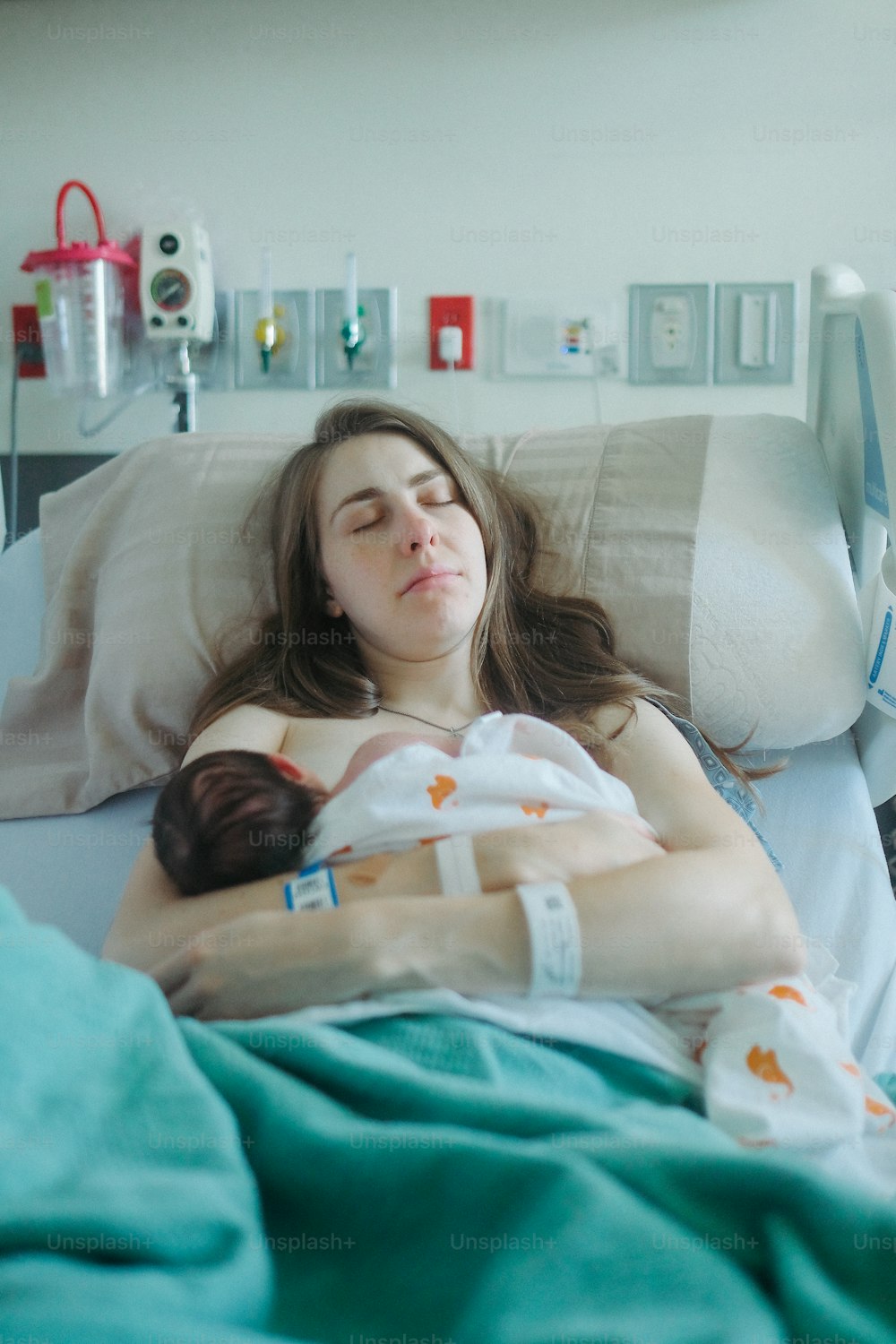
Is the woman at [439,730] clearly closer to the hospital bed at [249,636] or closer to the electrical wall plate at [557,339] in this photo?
the hospital bed at [249,636]

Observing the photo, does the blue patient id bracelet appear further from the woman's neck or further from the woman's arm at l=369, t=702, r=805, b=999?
the woman's neck

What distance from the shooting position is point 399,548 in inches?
55.8

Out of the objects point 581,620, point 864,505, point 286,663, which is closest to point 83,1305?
point 286,663

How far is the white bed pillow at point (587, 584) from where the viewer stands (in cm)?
155

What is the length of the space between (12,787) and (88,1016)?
3.14ft

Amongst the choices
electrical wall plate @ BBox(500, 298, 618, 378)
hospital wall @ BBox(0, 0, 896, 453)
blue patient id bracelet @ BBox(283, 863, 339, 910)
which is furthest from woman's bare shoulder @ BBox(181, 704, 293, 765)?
electrical wall plate @ BBox(500, 298, 618, 378)

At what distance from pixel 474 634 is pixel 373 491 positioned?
224mm

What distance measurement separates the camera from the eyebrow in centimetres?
148

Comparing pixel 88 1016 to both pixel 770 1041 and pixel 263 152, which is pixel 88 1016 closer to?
pixel 770 1041

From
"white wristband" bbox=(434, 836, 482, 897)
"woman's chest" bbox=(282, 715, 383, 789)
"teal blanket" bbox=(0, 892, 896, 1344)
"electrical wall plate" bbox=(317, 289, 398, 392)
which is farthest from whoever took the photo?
"electrical wall plate" bbox=(317, 289, 398, 392)

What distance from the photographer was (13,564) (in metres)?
1.95

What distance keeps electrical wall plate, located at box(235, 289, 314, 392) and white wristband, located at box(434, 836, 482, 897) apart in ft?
4.92

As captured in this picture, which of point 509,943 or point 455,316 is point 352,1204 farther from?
point 455,316

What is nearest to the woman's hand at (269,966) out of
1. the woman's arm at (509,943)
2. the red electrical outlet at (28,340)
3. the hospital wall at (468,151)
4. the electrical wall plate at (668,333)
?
the woman's arm at (509,943)
